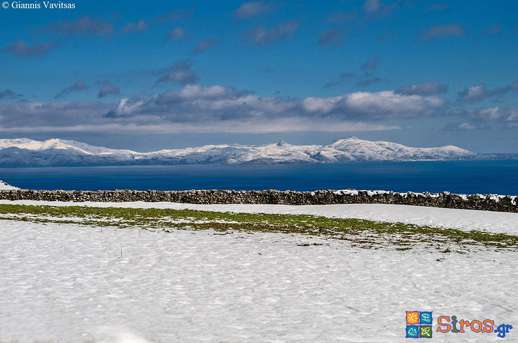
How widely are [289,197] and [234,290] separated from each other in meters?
35.1

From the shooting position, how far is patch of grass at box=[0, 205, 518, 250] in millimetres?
24847

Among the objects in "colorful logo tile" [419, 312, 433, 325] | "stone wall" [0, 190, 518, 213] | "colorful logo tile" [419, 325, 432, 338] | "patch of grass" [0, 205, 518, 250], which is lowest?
"colorful logo tile" [419, 325, 432, 338]

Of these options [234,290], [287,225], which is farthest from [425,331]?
[287,225]

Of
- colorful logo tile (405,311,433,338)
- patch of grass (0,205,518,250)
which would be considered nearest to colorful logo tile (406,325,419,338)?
colorful logo tile (405,311,433,338)

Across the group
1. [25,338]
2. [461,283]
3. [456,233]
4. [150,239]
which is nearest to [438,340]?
[461,283]

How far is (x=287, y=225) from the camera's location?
101 feet

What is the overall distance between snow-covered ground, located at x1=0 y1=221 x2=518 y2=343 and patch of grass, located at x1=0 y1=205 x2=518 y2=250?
333 centimetres

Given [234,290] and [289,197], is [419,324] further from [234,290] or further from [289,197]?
[289,197]

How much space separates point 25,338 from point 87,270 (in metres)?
6.85

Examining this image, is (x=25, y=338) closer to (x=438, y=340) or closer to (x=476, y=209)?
(x=438, y=340)

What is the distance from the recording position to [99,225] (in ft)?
94.2

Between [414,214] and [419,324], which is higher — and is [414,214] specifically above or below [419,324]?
above

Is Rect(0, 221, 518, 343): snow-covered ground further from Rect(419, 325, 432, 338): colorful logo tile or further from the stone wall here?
the stone wall

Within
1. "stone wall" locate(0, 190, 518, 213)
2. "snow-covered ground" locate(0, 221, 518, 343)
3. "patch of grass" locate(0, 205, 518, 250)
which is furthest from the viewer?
"stone wall" locate(0, 190, 518, 213)
